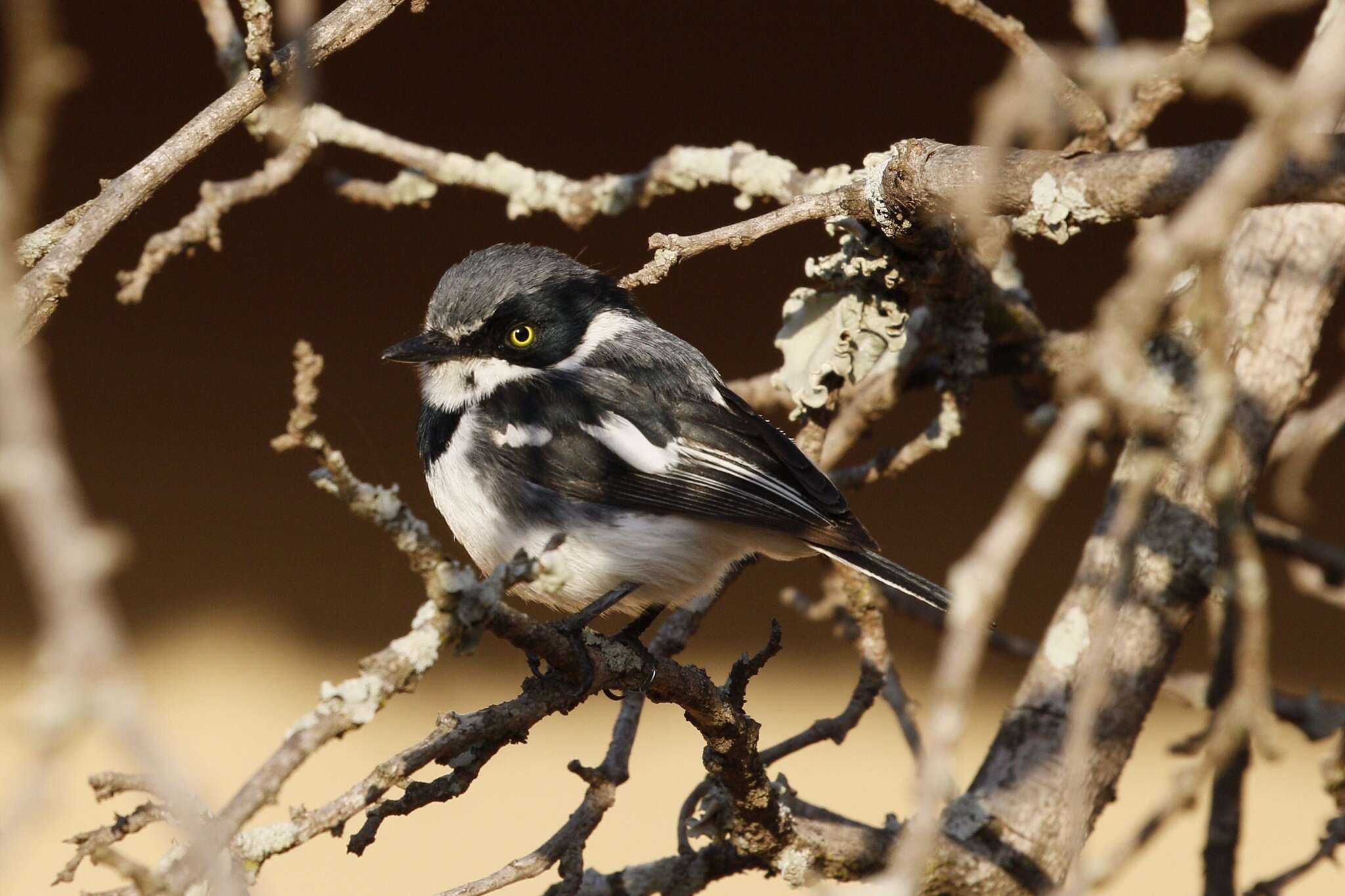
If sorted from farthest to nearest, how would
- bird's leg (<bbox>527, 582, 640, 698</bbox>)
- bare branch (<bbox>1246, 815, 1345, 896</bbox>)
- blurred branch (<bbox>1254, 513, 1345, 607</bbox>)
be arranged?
blurred branch (<bbox>1254, 513, 1345, 607</bbox>)
bare branch (<bbox>1246, 815, 1345, 896</bbox>)
bird's leg (<bbox>527, 582, 640, 698</bbox>)

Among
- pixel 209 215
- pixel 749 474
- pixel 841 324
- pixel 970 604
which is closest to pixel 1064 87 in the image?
pixel 841 324

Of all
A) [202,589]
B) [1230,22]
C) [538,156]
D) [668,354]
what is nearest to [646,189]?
[668,354]

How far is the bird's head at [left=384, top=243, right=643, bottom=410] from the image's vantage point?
2.90 metres

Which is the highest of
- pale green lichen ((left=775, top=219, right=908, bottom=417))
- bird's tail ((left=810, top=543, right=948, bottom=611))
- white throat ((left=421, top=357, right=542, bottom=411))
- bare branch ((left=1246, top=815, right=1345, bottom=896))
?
white throat ((left=421, top=357, right=542, bottom=411))

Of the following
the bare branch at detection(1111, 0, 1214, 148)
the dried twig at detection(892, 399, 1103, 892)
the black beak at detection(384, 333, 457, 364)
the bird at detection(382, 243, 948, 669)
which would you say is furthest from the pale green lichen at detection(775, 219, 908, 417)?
the dried twig at detection(892, 399, 1103, 892)

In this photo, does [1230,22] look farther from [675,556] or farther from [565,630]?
[675,556]

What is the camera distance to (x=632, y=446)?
2.69 meters

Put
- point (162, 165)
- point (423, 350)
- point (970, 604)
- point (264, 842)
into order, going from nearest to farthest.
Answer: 1. point (970, 604)
2. point (264, 842)
3. point (162, 165)
4. point (423, 350)

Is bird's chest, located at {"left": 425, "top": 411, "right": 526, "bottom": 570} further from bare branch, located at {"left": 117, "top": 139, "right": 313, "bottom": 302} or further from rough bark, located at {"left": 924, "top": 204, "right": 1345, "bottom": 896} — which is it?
rough bark, located at {"left": 924, "top": 204, "right": 1345, "bottom": 896}

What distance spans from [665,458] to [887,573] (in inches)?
17.9

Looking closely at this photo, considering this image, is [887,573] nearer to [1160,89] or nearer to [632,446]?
[632,446]

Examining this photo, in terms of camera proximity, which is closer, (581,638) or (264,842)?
(264,842)

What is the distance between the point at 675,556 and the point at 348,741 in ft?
6.14

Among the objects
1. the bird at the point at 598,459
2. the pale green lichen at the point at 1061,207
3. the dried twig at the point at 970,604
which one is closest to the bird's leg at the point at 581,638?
the bird at the point at 598,459
